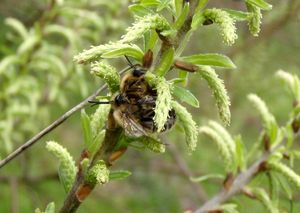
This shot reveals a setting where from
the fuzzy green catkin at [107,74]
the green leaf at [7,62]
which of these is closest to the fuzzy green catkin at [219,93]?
the fuzzy green catkin at [107,74]

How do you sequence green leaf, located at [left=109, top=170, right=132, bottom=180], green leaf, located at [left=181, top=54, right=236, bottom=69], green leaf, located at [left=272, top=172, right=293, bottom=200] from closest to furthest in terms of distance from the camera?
1. green leaf, located at [left=181, top=54, right=236, bottom=69]
2. green leaf, located at [left=109, top=170, right=132, bottom=180]
3. green leaf, located at [left=272, top=172, right=293, bottom=200]

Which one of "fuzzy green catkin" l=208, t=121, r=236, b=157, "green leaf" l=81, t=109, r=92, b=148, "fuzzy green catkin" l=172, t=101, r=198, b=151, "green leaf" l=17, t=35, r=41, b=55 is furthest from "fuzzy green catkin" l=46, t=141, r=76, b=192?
"green leaf" l=17, t=35, r=41, b=55

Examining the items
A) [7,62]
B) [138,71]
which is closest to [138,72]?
[138,71]

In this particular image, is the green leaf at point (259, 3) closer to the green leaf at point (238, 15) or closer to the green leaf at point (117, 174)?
the green leaf at point (238, 15)

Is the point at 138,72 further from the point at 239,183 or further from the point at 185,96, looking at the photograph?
the point at 239,183

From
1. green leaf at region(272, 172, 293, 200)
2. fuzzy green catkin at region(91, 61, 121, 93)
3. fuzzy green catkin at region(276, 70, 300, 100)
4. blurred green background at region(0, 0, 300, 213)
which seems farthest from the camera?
blurred green background at region(0, 0, 300, 213)

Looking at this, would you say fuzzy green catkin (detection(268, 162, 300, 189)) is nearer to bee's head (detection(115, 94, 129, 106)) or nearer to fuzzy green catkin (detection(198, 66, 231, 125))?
fuzzy green catkin (detection(198, 66, 231, 125))
